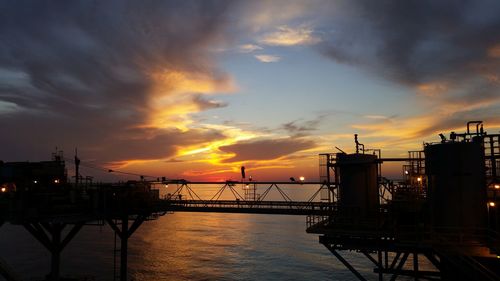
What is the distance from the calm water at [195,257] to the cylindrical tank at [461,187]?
133ft

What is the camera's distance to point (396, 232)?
22734 millimetres

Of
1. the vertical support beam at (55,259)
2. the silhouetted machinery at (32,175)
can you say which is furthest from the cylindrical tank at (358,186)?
the vertical support beam at (55,259)

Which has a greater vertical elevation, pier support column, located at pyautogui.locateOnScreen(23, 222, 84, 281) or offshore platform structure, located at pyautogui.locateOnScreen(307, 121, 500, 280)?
offshore platform structure, located at pyautogui.locateOnScreen(307, 121, 500, 280)

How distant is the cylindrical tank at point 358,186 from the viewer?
26266 mm

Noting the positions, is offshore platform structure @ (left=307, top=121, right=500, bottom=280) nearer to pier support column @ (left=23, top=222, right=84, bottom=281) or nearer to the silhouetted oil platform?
the silhouetted oil platform

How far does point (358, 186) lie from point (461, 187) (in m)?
6.23

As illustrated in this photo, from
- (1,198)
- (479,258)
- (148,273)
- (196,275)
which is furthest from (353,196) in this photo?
(148,273)

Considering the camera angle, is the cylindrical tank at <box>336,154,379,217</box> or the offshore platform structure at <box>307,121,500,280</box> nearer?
the offshore platform structure at <box>307,121,500,280</box>

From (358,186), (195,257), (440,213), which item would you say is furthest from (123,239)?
(195,257)

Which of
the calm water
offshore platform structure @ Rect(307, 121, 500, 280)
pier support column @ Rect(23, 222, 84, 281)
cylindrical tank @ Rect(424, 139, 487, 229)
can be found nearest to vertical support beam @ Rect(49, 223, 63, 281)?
pier support column @ Rect(23, 222, 84, 281)

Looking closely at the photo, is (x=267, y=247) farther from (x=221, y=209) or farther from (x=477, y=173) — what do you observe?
(x=477, y=173)

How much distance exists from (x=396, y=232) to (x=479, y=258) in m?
4.46

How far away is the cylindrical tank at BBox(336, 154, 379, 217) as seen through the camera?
1034 inches

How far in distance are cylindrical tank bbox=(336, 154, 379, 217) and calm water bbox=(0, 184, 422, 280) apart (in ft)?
124
